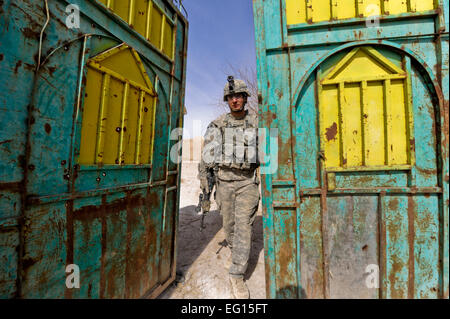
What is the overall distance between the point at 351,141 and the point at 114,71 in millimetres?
2213

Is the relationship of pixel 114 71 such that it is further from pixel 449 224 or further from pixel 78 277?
pixel 449 224

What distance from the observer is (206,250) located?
3.55 m

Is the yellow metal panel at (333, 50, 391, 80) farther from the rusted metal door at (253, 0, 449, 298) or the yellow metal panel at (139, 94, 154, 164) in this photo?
the yellow metal panel at (139, 94, 154, 164)

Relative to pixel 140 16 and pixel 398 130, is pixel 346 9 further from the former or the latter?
pixel 140 16

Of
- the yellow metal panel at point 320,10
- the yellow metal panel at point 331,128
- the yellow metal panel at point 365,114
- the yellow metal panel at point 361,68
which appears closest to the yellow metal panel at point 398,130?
the yellow metal panel at point 365,114

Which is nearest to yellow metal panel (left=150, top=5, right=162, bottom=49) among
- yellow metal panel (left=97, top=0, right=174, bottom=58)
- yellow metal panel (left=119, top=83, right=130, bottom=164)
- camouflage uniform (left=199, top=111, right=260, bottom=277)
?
yellow metal panel (left=97, top=0, right=174, bottom=58)

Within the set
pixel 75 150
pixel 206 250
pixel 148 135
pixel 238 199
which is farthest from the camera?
pixel 206 250

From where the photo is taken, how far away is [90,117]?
1513 mm

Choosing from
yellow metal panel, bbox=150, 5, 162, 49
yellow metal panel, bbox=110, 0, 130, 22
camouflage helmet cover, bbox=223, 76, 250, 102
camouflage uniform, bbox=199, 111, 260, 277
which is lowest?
camouflage uniform, bbox=199, 111, 260, 277

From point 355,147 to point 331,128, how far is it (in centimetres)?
27

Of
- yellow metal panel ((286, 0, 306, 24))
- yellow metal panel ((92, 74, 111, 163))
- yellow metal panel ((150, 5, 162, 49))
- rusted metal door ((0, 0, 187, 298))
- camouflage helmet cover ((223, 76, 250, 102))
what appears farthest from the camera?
camouflage helmet cover ((223, 76, 250, 102))

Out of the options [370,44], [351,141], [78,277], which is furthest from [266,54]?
[78,277]

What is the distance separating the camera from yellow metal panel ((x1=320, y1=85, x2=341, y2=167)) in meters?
1.73

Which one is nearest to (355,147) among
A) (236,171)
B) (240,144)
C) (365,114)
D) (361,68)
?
(365,114)
